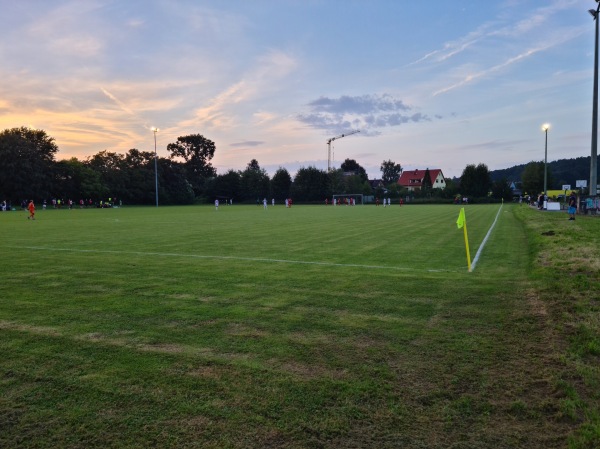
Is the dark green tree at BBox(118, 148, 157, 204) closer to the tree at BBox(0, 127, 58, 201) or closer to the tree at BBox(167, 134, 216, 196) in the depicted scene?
the tree at BBox(0, 127, 58, 201)

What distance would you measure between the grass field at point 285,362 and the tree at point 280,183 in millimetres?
→ 99988

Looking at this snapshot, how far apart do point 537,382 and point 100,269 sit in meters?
9.74

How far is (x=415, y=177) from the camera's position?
14012 centimetres

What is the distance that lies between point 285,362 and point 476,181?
334 feet

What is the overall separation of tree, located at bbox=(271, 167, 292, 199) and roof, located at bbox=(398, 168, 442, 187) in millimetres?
48163

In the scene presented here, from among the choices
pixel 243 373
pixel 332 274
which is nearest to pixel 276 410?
pixel 243 373

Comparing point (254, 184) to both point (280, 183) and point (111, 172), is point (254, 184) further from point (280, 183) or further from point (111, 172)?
point (111, 172)

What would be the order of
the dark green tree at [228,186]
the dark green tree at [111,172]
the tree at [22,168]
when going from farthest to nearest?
1. the dark green tree at [228,186]
2. the dark green tree at [111,172]
3. the tree at [22,168]

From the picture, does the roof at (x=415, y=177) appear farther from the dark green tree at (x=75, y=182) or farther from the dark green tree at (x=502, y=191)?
the dark green tree at (x=75, y=182)

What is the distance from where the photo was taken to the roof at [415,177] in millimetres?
137875

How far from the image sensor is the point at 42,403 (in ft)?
12.2

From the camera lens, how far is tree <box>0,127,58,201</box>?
73062 millimetres

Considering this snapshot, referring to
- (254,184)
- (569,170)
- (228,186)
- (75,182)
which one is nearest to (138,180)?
(75,182)

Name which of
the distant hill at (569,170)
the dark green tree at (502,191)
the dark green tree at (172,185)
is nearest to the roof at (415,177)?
the distant hill at (569,170)
